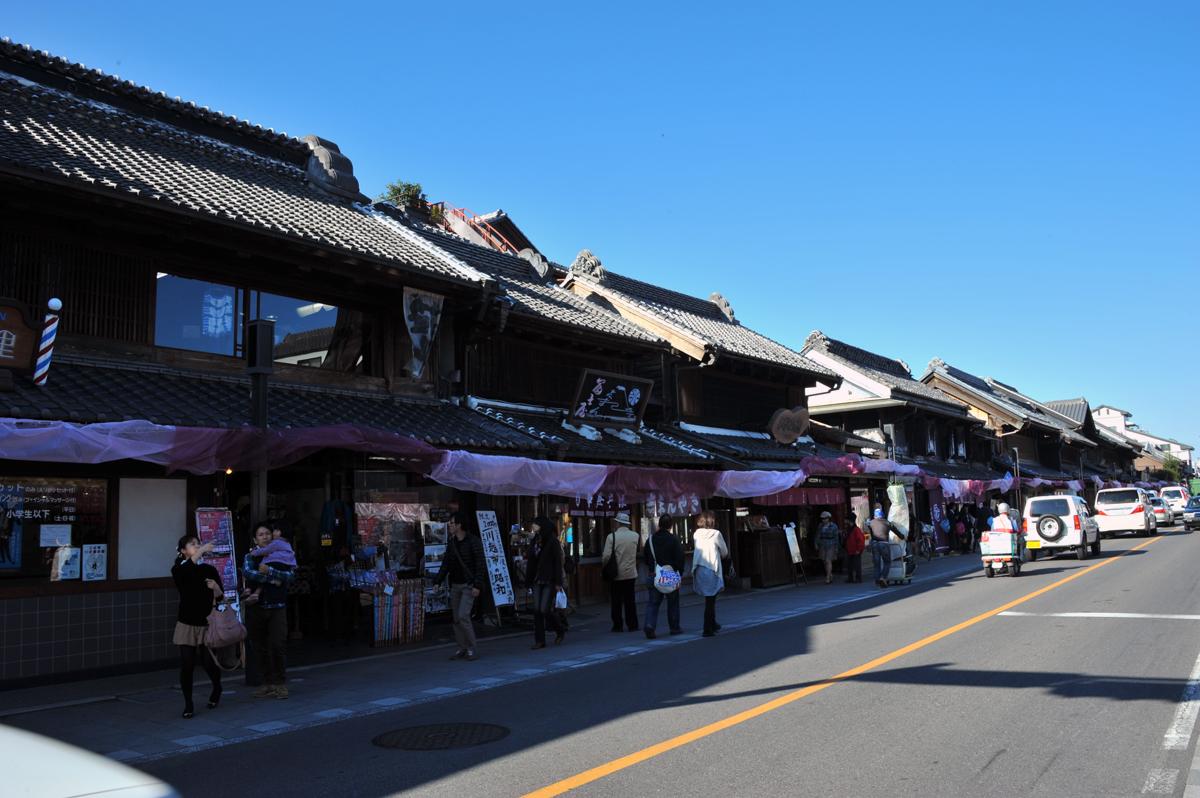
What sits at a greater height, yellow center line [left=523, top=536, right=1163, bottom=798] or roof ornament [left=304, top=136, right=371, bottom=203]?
roof ornament [left=304, top=136, right=371, bottom=203]

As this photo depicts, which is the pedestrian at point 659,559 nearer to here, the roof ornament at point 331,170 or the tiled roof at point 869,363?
the roof ornament at point 331,170

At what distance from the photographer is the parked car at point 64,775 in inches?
105

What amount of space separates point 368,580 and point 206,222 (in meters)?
5.76

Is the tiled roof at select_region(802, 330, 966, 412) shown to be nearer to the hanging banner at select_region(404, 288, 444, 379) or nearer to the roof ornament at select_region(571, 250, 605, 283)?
A: the roof ornament at select_region(571, 250, 605, 283)

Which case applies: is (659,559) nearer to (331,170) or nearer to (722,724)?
(722,724)

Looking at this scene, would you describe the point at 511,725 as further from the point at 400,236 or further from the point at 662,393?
the point at 662,393

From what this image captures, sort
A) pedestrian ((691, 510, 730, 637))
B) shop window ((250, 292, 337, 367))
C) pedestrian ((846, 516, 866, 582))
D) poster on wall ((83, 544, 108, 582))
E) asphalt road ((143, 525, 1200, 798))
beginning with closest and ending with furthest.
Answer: asphalt road ((143, 525, 1200, 798))
poster on wall ((83, 544, 108, 582))
pedestrian ((691, 510, 730, 637))
shop window ((250, 292, 337, 367))
pedestrian ((846, 516, 866, 582))

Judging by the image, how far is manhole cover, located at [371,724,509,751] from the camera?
22.5ft

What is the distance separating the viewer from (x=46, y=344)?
32.9ft

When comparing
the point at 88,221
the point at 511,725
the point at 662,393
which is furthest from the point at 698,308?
the point at 511,725

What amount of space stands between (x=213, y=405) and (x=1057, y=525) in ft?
72.1

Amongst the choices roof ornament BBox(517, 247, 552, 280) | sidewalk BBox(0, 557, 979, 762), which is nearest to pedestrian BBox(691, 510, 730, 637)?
sidewalk BBox(0, 557, 979, 762)

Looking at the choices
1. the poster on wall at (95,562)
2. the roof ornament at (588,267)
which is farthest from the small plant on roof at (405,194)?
the poster on wall at (95,562)

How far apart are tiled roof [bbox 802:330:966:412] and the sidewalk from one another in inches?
966
